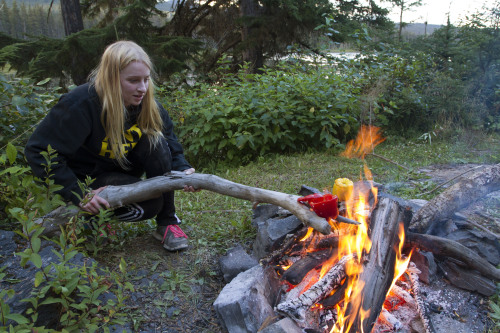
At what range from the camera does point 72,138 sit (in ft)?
7.35

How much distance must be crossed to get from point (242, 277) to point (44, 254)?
44.1 inches

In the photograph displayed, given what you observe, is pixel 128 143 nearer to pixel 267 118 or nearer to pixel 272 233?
pixel 272 233

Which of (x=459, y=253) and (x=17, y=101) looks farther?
(x=17, y=101)

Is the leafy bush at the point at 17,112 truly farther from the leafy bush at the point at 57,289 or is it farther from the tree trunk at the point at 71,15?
the tree trunk at the point at 71,15

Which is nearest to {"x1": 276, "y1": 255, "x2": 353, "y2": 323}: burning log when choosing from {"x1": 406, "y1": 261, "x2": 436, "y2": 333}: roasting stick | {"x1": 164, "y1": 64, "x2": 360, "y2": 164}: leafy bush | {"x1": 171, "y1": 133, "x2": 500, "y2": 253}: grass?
{"x1": 406, "y1": 261, "x2": 436, "y2": 333}: roasting stick

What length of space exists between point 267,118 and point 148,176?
10.1ft

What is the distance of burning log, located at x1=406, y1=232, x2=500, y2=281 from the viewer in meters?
2.09

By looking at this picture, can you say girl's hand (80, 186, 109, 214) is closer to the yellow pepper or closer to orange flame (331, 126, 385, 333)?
orange flame (331, 126, 385, 333)

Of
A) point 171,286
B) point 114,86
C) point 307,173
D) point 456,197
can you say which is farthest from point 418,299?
point 307,173

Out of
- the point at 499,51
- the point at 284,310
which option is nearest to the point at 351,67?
the point at 499,51

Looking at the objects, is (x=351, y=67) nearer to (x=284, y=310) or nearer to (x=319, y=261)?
(x=319, y=261)

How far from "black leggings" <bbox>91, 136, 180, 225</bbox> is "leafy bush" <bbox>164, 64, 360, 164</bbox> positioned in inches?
104

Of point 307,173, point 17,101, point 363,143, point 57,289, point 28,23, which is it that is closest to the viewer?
point 57,289

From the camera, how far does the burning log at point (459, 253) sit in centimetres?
209
